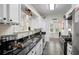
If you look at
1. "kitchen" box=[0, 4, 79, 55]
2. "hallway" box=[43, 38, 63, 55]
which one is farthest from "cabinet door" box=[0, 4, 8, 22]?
"hallway" box=[43, 38, 63, 55]

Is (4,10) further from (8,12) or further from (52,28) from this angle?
(52,28)

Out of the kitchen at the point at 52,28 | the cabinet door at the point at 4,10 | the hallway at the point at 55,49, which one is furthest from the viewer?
the hallway at the point at 55,49

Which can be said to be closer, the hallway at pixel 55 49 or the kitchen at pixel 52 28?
the kitchen at pixel 52 28

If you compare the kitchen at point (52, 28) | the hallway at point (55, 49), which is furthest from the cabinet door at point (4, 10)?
the hallway at point (55, 49)

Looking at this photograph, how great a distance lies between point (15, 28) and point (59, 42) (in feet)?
3.44

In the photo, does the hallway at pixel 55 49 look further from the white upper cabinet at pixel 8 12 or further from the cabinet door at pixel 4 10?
the cabinet door at pixel 4 10

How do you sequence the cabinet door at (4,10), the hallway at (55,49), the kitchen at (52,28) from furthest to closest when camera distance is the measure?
the hallway at (55,49), the kitchen at (52,28), the cabinet door at (4,10)

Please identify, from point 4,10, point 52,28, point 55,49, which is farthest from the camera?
point 55,49

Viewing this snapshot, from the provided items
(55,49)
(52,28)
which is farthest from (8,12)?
(55,49)

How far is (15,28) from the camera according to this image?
2.21 m

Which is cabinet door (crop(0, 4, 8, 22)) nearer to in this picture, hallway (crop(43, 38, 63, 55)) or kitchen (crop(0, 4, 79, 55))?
kitchen (crop(0, 4, 79, 55))

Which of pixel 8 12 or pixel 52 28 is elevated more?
pixel 8 12

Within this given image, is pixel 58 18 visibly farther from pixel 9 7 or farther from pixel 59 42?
pixel 9 7
